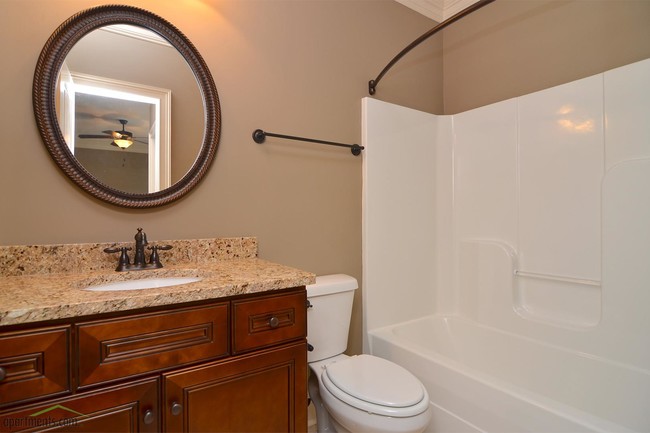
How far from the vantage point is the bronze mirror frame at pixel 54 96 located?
47.0 inches

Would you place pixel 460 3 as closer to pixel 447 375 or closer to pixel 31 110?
pixel 447 375

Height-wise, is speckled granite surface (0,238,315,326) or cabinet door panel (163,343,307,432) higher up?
speckled granite surface (0,238,315,326)

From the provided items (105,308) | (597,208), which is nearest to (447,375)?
(597,208)

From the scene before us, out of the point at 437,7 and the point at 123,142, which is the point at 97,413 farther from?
the point at 437,7

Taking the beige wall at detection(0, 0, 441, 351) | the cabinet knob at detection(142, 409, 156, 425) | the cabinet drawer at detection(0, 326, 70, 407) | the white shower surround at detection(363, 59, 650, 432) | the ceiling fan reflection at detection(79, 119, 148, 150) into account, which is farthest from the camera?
the white shower surround at detection(363, 59, 650, 432)

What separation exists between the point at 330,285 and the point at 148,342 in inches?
37.0

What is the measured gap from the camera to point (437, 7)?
8.07ft

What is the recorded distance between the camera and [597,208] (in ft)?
5.61

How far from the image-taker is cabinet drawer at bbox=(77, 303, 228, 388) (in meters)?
0.81

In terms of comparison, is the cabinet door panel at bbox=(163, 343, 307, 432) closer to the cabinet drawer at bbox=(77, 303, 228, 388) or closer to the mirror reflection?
the cabinet drawer at bbox=(77, 303, 228, 388)

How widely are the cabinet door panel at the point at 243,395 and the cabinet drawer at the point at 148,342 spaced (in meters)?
0.06

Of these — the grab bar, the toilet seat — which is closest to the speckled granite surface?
the toilet seat

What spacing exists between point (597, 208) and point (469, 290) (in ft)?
2.85

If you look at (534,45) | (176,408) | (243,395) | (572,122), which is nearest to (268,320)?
(243,395)
